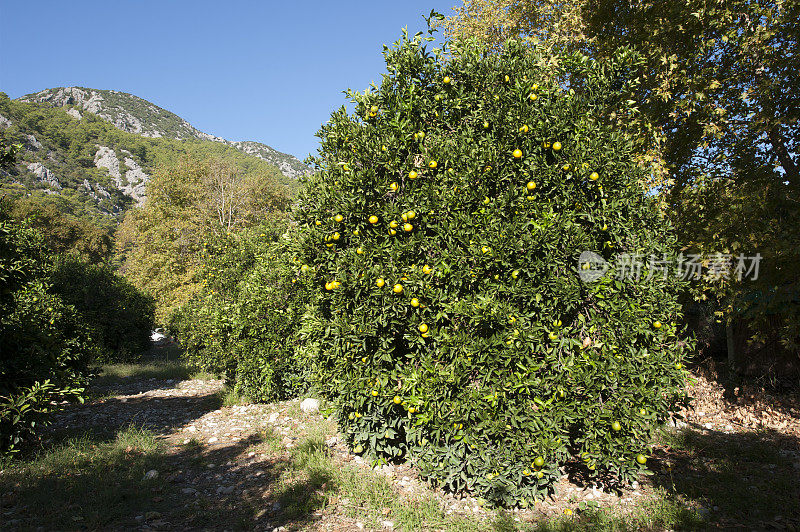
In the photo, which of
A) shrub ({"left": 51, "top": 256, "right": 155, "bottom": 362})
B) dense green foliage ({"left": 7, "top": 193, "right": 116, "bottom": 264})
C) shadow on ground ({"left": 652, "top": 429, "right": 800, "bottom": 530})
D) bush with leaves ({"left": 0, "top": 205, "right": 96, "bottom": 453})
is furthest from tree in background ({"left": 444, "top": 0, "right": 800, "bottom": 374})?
dense green foliage ({"left": 7, "top": 193, "right": 116, "bottom": 264})

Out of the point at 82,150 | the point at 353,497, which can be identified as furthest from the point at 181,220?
the point at 82,150

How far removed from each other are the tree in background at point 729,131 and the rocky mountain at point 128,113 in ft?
309

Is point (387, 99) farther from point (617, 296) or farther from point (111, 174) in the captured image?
point (111, 174)

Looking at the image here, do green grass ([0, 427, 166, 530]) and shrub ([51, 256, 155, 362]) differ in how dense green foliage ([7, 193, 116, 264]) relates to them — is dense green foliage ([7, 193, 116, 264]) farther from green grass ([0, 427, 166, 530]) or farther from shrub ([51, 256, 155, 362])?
green grass ([0, 427, 166, 530])

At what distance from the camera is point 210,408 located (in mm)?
7734

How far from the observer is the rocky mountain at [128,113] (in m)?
102

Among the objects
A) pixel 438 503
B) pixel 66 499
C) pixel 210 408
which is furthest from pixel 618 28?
pixel 66 499

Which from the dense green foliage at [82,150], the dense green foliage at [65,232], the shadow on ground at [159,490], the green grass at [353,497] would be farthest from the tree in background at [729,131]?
the dense green foliage at [82,150]

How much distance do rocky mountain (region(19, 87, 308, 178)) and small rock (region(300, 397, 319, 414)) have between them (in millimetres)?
94742

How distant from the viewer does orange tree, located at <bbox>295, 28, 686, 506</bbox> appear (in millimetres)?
3541

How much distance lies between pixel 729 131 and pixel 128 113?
131 metres

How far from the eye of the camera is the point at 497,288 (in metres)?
3.56

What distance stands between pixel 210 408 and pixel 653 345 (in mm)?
7192

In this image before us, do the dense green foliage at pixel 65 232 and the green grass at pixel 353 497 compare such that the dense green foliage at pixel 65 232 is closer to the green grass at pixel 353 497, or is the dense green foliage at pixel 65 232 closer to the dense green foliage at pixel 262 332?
the dense green foliage at pixel 262 332
